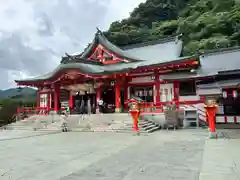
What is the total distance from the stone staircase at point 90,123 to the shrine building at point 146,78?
2289 millimetres

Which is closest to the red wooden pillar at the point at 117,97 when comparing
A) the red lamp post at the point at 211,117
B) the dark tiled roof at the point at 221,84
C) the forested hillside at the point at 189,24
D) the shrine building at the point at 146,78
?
the shrine building at the point at 146,78

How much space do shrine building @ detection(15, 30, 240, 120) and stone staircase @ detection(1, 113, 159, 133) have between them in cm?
229

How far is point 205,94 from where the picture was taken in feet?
57.6

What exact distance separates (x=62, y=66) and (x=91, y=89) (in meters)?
3.42

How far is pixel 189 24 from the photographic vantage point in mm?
40625

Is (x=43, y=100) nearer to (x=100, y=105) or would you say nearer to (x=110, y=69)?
(x=100, y=105)

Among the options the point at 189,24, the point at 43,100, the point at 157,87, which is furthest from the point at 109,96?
the point at 189,24

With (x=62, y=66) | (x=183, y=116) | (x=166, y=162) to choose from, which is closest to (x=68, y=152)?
(x=166, y=162)

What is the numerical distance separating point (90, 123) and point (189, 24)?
99.5 ft

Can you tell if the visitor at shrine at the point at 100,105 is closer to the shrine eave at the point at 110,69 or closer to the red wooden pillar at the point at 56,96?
the shrine eave at the point at 110,69

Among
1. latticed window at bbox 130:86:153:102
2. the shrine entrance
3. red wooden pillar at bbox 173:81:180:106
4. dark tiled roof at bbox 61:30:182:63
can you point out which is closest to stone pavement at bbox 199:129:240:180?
red wooden pillar at bbox 173:81:180:106

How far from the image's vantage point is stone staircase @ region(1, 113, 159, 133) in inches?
603

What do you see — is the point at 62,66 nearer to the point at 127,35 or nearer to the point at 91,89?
the point at 91,89

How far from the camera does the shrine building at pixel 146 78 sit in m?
17.0
